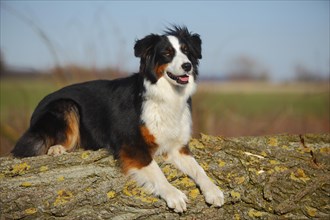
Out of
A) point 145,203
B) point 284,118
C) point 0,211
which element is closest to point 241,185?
point 145,203

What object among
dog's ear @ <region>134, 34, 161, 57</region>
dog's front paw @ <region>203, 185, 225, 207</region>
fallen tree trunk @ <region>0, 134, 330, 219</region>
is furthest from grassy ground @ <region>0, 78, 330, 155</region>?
dog's front paw @ <region>203, 185, 225, 207</region>

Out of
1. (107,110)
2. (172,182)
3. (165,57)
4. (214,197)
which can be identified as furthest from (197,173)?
(107,110)

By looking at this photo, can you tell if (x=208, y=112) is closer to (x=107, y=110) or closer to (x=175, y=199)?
(x=107, y=110)

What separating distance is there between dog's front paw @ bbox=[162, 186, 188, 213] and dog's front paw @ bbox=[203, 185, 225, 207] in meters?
0.21

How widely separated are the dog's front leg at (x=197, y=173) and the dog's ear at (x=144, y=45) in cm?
115

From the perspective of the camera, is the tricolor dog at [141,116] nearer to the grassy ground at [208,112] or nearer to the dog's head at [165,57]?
the dog's head at [165,57]

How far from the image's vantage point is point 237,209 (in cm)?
341

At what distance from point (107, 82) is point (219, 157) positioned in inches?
70.1

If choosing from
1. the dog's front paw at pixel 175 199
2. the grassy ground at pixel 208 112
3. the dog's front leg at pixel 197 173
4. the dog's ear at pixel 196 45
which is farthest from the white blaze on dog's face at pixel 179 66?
the grassy ground at pixel 208 112

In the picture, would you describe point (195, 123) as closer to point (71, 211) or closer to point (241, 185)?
point (241, 185)

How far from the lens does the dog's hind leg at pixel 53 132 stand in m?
4.29

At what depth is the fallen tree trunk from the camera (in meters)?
3.28

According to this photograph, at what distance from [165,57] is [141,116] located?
2.28 ft

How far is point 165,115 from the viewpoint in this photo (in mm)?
4145
